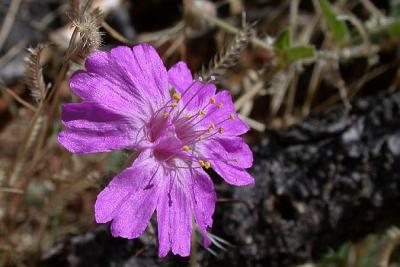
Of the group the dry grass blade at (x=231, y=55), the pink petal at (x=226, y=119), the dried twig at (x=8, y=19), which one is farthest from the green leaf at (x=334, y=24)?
the dried twig at (x=8, y=19)

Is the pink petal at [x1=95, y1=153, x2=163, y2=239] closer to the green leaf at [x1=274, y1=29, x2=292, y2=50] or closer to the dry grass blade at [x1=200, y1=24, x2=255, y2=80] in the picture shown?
the dry grass blade at [x1=200, y1=24, x2=255, y2=80]

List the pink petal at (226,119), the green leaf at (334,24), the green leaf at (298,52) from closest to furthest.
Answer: the pink petal at (226,119) → the green leaf at (298,52) → the green leaf at (334,24)

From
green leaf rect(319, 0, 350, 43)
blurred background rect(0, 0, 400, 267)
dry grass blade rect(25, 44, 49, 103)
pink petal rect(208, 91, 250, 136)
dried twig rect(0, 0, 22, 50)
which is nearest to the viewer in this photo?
dry grass blade rect(25, 44, 49, 103)

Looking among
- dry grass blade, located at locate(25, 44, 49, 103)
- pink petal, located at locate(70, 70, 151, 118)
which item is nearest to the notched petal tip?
pink petal, located at locate(70, 70, 151, 118)

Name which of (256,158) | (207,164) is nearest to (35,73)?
(207,164)

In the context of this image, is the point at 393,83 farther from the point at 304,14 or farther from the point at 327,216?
the point at 327,216

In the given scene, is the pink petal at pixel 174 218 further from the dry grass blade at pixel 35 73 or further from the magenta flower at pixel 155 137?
the dry grass blade at pixel 35 73
